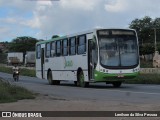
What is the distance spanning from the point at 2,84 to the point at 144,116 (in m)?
11.4

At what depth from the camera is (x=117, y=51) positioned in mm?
25516

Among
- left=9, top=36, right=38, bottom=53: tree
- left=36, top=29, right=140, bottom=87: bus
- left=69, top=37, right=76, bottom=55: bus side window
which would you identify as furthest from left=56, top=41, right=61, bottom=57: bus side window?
left=9, top=36, right=38, bottom=53: tree

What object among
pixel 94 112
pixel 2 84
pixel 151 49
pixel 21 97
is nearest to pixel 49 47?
pixel 2 84

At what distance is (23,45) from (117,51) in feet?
532

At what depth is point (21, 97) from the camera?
17953 mm

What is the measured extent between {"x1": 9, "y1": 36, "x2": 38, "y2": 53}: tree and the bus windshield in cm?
15603

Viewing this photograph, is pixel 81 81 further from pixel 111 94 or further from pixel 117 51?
pixel 111 94

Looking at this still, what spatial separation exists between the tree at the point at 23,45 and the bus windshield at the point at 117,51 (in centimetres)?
15603

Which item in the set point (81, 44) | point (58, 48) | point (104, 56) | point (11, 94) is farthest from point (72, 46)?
point (11, 94)

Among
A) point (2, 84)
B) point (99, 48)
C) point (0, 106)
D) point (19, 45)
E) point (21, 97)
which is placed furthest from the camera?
point (19, 45)

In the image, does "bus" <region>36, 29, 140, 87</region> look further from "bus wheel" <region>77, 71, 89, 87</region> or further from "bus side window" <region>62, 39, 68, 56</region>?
"bus side window" <region>62, 39, 68, 56</region>

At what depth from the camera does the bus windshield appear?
25.5 m

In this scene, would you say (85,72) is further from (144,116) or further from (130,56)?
(144,116)

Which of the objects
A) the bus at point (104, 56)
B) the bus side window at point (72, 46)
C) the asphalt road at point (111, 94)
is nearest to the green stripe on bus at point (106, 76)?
the bus at point (104, 56)
